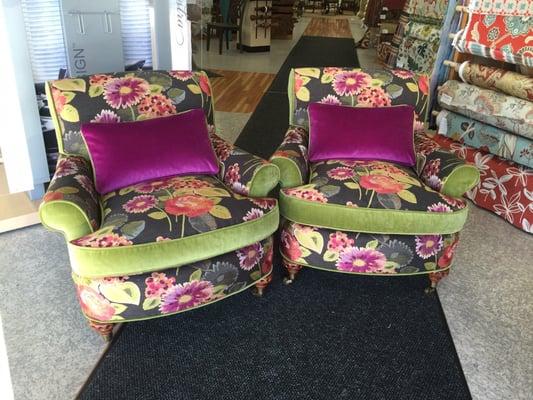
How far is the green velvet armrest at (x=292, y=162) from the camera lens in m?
1.96

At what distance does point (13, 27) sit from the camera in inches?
83.9

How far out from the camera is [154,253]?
1.51 meters

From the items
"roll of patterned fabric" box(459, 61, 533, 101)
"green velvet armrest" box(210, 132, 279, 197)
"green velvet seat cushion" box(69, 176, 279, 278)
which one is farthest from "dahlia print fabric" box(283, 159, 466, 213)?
"roll of patterned fabric" box(459, 61, 533, 101)

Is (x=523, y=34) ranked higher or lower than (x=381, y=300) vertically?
higher

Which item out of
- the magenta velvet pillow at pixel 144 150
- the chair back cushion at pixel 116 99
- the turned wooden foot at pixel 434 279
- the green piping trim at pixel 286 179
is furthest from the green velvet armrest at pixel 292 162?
the turned wooden foot at pixel 434 279

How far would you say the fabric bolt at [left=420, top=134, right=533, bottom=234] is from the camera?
8.46ft

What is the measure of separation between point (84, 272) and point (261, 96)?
4012mm

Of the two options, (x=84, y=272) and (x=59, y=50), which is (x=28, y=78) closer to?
(x=59, y=50)

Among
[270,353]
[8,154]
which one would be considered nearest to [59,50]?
[8,154]

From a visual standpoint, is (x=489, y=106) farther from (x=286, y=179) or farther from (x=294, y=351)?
(x=294, y=351)

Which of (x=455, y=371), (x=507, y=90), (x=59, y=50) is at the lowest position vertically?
(x=455, y=371)

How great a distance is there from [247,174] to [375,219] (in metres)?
0.55

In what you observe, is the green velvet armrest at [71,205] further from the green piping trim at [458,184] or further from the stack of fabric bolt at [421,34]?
the stack of fabric bolt at [421,34]

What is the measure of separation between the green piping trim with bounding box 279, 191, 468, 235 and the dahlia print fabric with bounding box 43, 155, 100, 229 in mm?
783
